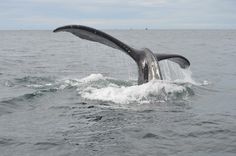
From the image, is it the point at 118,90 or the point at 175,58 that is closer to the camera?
the point at 175,58

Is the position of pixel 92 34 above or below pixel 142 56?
above

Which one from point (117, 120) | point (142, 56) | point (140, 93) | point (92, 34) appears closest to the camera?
point (117, 120)

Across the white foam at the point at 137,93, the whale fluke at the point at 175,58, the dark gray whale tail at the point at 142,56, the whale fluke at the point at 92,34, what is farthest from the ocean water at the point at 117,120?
the whale fluke at the point at 92,34

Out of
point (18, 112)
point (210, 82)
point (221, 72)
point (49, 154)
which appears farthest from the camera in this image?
point (221, 72)

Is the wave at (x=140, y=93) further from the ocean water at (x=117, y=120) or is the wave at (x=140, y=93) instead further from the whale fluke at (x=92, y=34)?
the whale fluke at (x=92, y=34)

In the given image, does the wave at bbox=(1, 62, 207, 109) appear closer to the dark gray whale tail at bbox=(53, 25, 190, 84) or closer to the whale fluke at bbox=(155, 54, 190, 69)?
the dark gray whale tail at bbox=(53, 25, 190, 84)

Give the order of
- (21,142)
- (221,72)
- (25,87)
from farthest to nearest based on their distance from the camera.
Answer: (221,72)
(25,87)
(21,142)

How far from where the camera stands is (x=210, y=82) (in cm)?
1525

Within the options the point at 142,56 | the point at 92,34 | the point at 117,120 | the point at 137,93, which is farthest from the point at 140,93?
the point at 117,120

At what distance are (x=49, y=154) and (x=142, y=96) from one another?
4.36 meters

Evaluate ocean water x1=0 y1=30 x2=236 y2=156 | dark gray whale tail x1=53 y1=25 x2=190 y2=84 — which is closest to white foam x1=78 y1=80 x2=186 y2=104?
ocean water x1=0 y1=30 x2=236 y2=156

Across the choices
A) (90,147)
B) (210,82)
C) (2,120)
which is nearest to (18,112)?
Answer: (2,120)

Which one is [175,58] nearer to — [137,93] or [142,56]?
[142,56]

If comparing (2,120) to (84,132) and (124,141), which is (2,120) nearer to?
(84,132)
